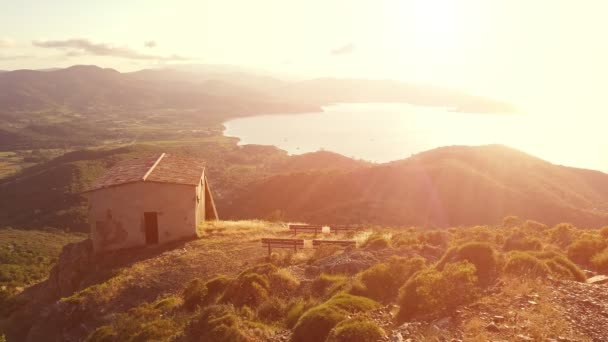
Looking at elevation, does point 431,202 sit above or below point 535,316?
below

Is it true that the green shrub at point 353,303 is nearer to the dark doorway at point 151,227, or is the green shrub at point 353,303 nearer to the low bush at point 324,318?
the low bush at point 324,318

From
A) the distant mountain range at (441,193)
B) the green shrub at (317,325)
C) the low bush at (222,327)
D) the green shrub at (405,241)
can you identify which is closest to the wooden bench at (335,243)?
the green shrub at (405,241)

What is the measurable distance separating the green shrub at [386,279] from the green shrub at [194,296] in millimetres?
5557

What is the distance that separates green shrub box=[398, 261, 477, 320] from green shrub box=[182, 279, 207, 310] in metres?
7.24

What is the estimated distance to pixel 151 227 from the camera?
968 inches

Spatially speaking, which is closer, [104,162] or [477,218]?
[477,218]

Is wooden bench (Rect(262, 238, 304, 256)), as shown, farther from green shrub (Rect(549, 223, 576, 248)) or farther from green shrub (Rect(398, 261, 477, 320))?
green shrub (Rect(549, 223, 576, 248))

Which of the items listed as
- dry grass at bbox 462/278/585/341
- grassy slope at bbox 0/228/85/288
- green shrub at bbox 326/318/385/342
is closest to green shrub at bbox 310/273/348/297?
green shrub at bbox 326/318/385/342

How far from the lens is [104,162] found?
387 ft

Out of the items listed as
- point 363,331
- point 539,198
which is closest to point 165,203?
point 363,331

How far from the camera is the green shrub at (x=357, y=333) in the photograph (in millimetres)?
8914

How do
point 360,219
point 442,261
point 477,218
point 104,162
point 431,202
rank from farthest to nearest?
point 104,162 < point 431,202 < point 477,218 < point 360,219 < point 442,261

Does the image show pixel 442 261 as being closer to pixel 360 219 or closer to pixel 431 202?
pixel 360 219

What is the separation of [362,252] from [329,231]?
36.4ft
